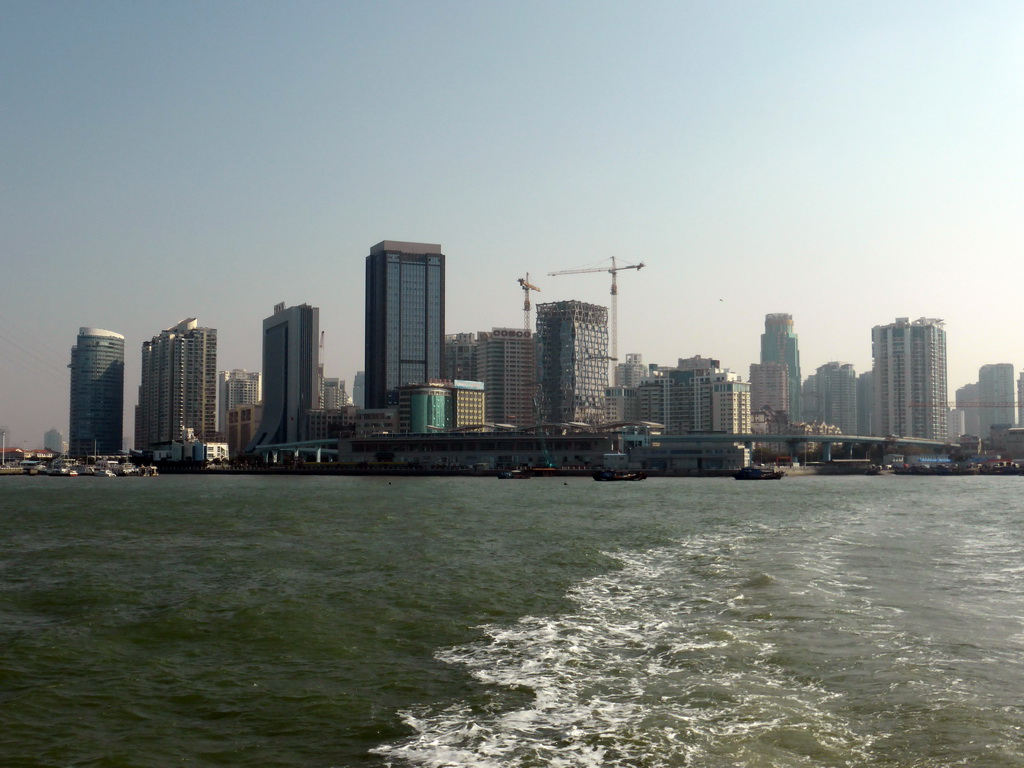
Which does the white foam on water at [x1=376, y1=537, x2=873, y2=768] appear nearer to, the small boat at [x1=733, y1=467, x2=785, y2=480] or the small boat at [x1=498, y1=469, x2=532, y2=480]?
the small boat at [x1=498, y1=469, x2=532, y2=480]

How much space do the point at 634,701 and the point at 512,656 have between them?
355cm

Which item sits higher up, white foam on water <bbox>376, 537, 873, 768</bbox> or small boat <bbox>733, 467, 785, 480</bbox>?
white foam on water <bbox>376, 537, 873, 768</bbox>

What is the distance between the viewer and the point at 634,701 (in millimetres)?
13352

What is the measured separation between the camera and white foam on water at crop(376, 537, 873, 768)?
36.1 feet

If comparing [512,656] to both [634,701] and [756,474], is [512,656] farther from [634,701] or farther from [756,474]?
[756,474]

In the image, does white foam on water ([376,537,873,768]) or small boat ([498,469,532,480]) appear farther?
small boat ([498,469,532,480])

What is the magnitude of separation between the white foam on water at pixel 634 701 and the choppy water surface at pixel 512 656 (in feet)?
0.19

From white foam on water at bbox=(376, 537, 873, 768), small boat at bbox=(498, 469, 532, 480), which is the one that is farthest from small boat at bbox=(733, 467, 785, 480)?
white foam on water at bbox=(376, 537, 873, 768)

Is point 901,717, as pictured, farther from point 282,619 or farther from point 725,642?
point 282,619

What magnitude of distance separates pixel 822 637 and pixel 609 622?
4.73 metres

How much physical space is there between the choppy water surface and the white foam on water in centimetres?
6

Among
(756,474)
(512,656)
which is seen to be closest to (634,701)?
(512,656)

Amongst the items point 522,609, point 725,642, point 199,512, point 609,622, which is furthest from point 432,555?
point 199,512

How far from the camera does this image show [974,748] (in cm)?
1103
